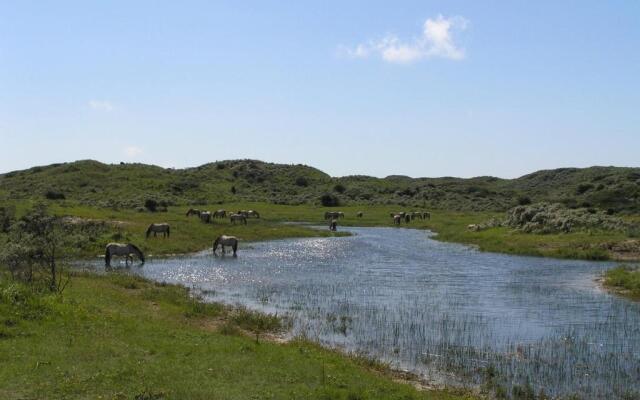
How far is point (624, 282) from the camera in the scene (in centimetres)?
3072

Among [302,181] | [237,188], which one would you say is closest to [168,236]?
[237,188]

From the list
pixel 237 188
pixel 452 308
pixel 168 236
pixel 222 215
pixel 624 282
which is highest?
pixel 237 188

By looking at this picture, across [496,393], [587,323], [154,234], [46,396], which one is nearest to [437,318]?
[587,323]

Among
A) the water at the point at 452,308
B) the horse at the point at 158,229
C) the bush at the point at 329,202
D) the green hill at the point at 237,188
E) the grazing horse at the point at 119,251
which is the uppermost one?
the green hill at the point at 237,188

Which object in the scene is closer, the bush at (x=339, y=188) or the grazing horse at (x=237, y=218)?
the grazing horse at (x=237, y=218)

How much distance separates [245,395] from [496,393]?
6.21m

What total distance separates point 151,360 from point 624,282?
2523 centimetres

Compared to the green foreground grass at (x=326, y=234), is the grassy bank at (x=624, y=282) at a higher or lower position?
lower

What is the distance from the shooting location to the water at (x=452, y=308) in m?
17.0

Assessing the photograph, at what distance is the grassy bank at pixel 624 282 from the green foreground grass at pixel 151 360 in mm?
18183

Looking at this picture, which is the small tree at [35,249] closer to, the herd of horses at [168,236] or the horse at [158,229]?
the herd of horses at [168,236]

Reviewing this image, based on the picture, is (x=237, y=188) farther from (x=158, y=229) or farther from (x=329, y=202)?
(x=158, y=229)

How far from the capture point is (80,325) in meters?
17.5

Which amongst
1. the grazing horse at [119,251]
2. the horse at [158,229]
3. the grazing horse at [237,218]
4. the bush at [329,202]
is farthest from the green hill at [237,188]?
the grazing horse at [119,251]
